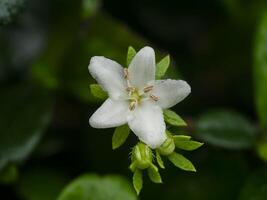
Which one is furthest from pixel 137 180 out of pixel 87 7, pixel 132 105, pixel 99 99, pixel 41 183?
pixel 87 7

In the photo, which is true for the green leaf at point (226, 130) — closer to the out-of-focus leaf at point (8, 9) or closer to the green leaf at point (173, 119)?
the green leaf at point (173, 119)

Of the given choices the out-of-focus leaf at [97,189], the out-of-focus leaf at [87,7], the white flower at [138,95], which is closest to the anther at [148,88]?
the white flower at [138,95]

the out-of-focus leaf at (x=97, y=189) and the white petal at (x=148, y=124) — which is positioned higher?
the white petal at (x=148, y=124)

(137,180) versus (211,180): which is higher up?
(137,180)

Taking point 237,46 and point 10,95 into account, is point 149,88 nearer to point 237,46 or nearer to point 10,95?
point 10,95

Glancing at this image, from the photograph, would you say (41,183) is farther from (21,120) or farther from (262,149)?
Result: (262,149)

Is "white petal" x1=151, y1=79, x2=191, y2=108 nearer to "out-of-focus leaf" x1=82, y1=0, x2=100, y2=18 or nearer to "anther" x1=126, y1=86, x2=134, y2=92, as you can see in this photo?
"anther" x1=126, y1=86, x2=134, y2=92

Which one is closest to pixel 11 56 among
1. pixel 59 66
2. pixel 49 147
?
pixel 59 66
